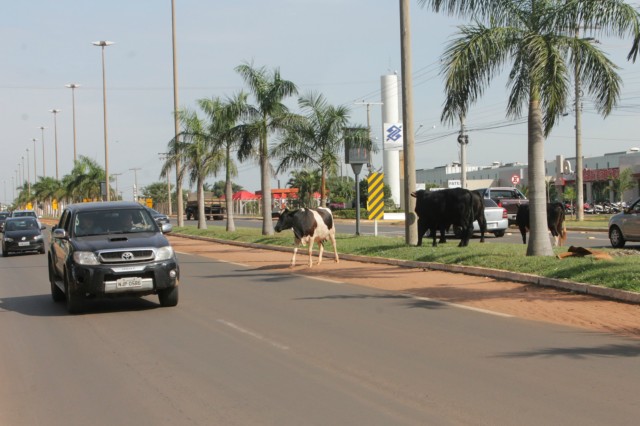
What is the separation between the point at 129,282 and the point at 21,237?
21455 mm

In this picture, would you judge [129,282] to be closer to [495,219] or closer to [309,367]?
[309,367]

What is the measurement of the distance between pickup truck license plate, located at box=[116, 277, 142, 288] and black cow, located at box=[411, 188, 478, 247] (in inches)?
452

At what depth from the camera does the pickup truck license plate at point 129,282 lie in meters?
12.5

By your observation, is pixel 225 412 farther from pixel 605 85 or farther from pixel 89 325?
pixel 605 85

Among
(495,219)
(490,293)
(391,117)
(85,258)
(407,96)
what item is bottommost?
(490,293)

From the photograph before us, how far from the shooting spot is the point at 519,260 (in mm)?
16438

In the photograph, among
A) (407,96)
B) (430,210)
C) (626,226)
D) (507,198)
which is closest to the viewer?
(407,96)

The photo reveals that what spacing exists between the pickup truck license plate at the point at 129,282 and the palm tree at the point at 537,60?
794cm

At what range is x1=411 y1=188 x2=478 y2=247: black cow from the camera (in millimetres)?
22266

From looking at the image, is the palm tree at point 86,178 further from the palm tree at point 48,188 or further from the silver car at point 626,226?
the silver car at point 626,226

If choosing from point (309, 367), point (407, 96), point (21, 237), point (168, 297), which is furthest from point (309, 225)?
point (21, 237)

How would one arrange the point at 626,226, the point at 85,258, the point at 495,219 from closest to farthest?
the point at 85,258 < the point at 626,226 < the point at 495,219

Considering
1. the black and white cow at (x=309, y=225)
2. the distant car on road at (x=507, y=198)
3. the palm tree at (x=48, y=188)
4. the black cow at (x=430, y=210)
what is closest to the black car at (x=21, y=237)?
the black and white cow at (x=309, y=225)

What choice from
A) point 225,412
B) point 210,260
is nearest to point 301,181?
point 210,260
